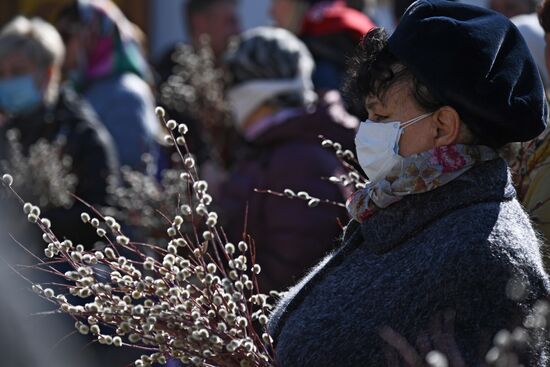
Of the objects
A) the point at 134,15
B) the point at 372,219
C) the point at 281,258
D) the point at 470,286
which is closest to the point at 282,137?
the point at 281,258

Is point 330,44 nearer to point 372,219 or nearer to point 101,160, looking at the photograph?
point 101,160

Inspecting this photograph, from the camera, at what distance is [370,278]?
7.93 feet

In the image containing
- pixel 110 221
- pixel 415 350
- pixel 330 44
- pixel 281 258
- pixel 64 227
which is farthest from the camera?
pixel 330 44

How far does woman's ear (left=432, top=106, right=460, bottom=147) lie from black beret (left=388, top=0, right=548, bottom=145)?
0.06 feet

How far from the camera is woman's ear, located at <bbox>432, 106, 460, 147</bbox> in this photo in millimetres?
2457

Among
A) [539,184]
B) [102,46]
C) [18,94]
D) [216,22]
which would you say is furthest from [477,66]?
[216,22]

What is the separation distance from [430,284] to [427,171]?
256 millimetres

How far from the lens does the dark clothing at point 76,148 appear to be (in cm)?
457

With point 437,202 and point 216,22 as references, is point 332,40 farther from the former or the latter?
point 437,202

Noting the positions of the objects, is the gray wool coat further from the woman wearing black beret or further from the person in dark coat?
the person in dark coat

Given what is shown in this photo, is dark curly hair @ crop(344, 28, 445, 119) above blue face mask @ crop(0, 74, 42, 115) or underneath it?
above

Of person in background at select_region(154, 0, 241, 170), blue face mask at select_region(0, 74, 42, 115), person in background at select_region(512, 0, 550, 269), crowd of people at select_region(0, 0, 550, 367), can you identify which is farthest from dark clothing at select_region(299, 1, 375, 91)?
person in background at select_region(512, 0, 550, 269)

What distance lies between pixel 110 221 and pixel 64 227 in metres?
2.18

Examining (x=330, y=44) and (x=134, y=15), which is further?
(x=134, y=15)
